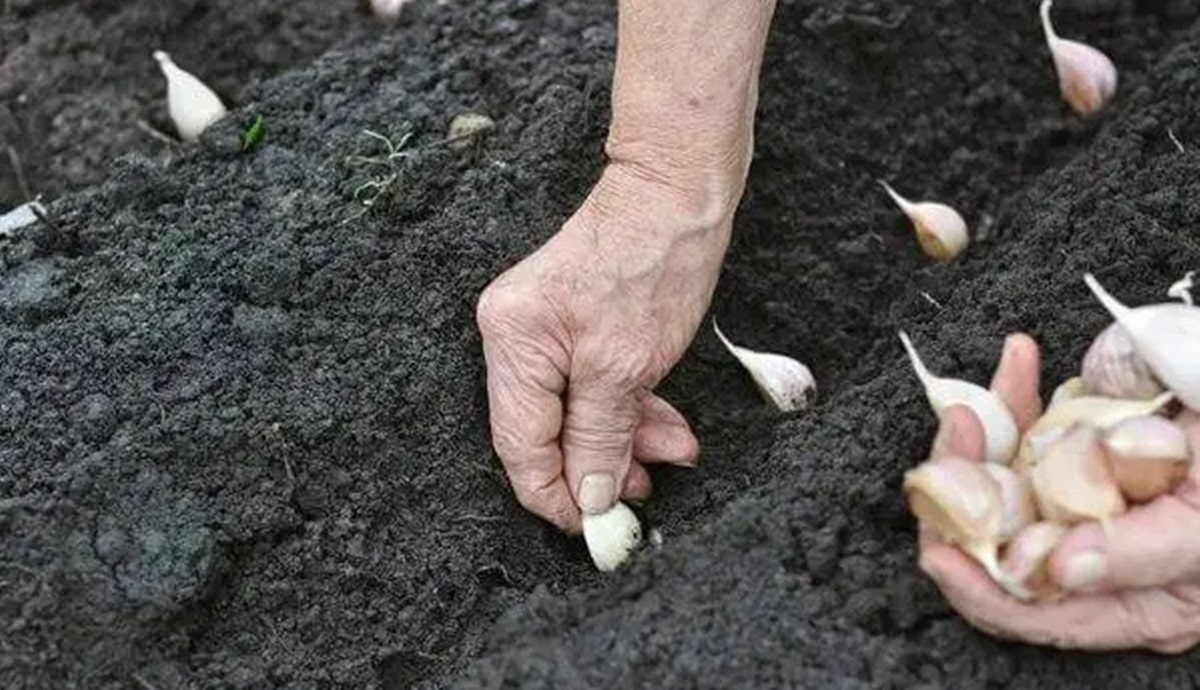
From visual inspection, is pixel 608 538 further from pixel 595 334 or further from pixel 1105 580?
pixel 1105 580

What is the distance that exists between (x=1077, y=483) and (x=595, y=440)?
64 centimetres

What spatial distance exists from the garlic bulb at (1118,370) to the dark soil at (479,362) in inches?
→ 9.1

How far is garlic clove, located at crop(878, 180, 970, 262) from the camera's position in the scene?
263cm

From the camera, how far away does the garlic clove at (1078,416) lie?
181 centimetres

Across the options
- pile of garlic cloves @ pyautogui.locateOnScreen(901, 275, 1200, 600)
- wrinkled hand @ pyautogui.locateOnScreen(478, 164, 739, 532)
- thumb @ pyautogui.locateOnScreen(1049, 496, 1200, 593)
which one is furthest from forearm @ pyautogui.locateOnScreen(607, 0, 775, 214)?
thumb @ pyautogui.locateOnScreen(1049, 496, 1200, 593)

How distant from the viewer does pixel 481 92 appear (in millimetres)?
2652

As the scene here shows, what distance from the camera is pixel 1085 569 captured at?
5.52ft

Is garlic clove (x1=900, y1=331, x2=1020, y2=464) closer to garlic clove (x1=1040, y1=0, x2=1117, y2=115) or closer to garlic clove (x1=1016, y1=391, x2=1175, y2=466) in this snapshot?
garlic clove (x1=1016, y1=391, x2=1175, y2=466)

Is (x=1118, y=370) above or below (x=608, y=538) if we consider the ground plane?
above

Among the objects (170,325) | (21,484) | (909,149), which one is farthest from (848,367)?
(21,484)

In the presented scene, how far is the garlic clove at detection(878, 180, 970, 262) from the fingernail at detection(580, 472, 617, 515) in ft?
2.34

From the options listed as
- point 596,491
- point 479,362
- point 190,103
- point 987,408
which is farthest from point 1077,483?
point 190,103

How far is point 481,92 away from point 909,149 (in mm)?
690

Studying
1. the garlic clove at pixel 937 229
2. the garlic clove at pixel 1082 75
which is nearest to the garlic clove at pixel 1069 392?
the garlic clove at pixel 937 229
